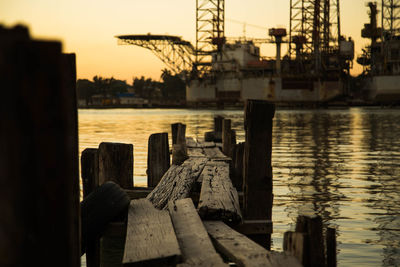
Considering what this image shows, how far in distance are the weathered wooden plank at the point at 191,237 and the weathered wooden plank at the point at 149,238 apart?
0.08m

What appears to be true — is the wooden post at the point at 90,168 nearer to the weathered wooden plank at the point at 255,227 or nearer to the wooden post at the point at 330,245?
the weathered wooden plank at the point at 255,227

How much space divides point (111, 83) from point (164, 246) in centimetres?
17432

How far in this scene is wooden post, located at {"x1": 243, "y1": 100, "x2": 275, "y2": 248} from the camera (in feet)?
16.4

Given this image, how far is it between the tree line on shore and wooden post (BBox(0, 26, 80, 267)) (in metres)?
Result: 158

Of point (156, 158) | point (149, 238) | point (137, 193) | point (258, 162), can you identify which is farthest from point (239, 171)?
point (149, 238)

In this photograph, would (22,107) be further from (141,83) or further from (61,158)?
(141,83)

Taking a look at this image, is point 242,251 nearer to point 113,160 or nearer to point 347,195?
point 113,160

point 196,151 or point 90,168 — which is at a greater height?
point 90,168

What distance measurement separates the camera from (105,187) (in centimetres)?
502

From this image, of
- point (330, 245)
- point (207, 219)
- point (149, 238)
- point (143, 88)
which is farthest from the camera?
point (143, 88)

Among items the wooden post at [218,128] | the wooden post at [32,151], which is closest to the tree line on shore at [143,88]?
the wooden post at [218,128]

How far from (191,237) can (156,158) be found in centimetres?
429

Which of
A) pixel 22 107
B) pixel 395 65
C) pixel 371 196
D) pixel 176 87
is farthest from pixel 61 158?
pixel 176 87

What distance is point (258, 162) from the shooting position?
5.01m
